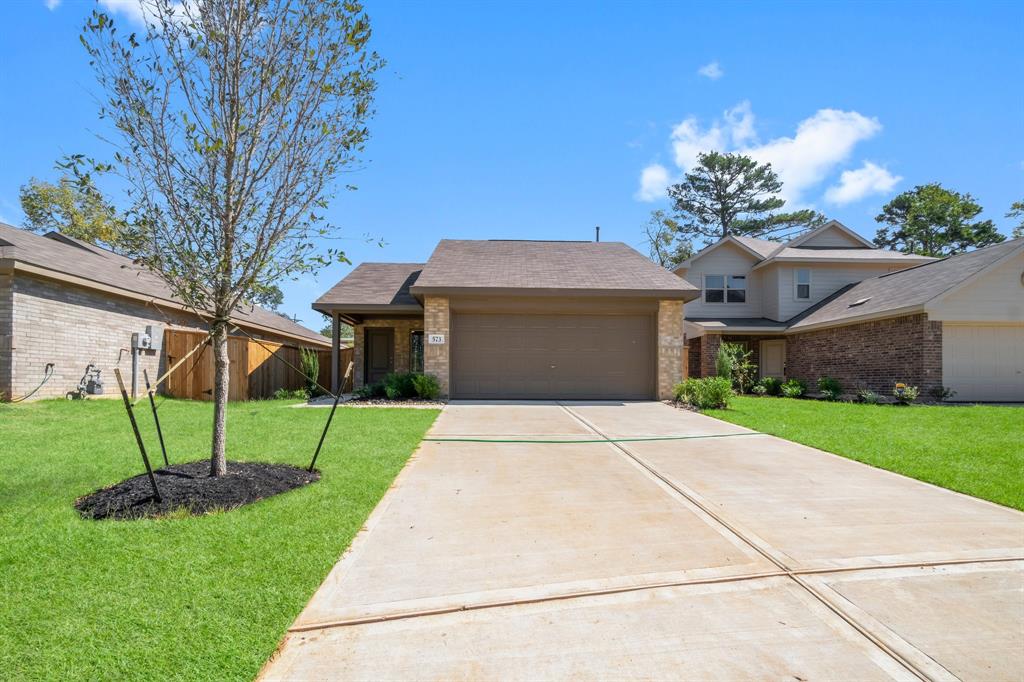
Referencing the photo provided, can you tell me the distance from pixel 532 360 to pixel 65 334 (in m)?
10.6

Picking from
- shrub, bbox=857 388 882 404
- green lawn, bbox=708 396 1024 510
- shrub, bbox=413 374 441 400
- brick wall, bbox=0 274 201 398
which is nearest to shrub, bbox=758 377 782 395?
shrub, bbox=857 388 882 404

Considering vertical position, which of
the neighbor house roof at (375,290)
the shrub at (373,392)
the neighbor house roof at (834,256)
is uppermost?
the neighbor house roof at (834,256)

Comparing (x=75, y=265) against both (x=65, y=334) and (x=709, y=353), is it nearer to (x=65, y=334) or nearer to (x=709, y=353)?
(x=65, y=334)

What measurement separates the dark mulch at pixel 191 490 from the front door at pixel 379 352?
12.5 m

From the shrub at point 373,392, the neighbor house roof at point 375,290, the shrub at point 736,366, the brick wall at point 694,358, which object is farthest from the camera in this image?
the brick wall at point 694,358

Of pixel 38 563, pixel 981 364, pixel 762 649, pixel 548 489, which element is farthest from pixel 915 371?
pixel 38 563

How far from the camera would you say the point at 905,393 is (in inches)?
529

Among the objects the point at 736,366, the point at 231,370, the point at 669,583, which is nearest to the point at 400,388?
the point at 231,370

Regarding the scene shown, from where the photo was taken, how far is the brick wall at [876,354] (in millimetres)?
13727

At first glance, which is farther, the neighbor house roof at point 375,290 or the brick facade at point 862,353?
the neighbor house roof at point 375,290

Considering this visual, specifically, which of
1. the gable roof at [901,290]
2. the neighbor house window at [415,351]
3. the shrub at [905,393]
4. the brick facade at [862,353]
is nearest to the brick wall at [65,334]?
the neighbor house window at [415,351]

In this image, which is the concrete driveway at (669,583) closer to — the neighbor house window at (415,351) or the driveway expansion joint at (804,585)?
the driveway expansion joint at (804,585)

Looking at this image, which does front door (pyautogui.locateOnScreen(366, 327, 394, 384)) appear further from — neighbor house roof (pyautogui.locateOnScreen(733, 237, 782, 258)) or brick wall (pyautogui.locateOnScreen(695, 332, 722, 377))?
neighbor house roof (pyautogui.locateOnScreen(733, 237, 782, 258))

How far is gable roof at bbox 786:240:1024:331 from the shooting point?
45.8ft
